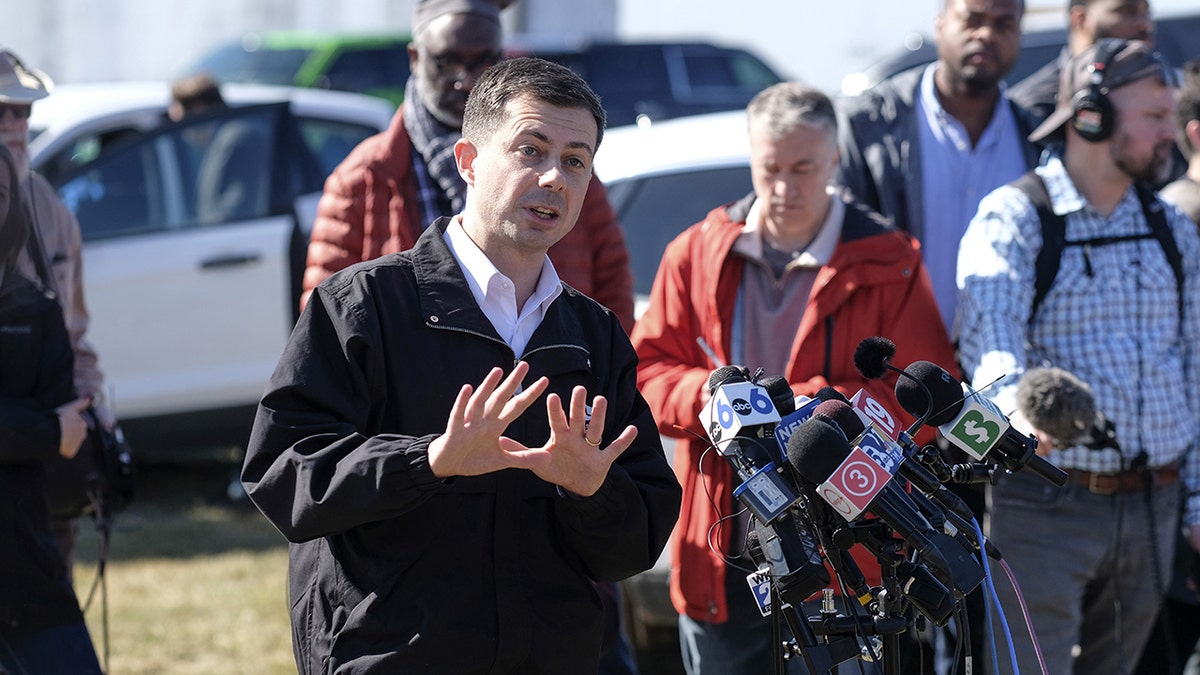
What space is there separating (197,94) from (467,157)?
6.05 metres

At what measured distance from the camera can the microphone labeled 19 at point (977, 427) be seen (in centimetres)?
262

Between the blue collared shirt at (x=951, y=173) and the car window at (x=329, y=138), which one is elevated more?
the blue collared shirt at (x=951, y=173)

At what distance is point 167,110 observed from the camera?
8602 millimetres

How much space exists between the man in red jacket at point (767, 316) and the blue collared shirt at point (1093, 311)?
0.18m

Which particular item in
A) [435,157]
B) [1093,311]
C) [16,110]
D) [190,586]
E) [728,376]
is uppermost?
[16,110]

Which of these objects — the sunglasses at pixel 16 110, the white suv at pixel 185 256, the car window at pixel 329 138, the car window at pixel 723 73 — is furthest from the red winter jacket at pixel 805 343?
the car window at pixel 723 73

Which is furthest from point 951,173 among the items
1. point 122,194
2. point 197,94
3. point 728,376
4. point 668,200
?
point 197,94

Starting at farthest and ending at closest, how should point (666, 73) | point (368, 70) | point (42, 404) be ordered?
point (666, 73), point (368, 70), point (42, 404)

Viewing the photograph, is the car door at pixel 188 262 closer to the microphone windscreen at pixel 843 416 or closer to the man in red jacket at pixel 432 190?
the man in red jacket at pixel 432 190

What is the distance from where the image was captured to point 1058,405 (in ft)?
11.0

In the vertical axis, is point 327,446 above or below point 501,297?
below

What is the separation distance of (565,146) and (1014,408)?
1374mm

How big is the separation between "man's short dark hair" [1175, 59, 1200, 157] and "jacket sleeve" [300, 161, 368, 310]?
2.63 m

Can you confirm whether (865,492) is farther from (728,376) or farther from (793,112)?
(793,112)
